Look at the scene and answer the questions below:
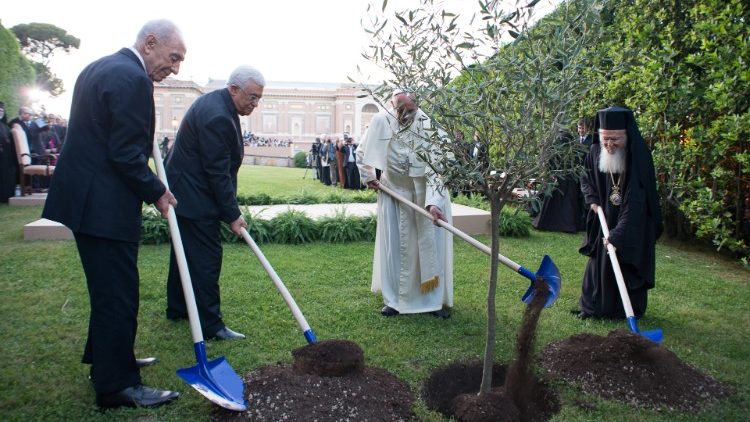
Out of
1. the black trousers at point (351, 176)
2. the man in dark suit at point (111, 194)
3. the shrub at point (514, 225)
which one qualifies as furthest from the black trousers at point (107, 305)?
the black trousers at point (351, 176)

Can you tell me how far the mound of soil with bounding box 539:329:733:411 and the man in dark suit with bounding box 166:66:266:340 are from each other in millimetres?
2505

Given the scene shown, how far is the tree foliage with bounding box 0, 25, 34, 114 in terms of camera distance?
1456cm

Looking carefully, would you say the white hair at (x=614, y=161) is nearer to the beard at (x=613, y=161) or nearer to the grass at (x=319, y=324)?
the beard at (x=613, y=161)

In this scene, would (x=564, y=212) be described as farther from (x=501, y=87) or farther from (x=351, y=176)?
(x=351, y=176)

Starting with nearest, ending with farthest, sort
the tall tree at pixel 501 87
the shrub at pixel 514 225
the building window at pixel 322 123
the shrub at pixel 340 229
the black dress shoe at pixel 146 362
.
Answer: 1. the tall tree at pixel 501 87
2. the black dress shoe at pixel 146 362
3. the shrub at pixel 340 229
4. the shrub at pixel 514 225
5. the building window at pixel 322 123

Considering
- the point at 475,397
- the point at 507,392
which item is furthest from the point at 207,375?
the point at 507,392

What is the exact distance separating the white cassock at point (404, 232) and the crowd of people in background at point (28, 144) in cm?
1024

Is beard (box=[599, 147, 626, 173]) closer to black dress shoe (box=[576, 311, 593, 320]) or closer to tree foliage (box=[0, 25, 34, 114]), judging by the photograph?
black dress shoe (box=[576, 311, 593, 320])

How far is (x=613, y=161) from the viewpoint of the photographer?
459cm

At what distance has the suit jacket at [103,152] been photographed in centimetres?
281

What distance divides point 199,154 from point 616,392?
336cm

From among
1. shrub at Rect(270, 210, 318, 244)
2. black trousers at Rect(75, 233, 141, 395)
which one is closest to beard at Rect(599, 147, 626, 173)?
black trousers at Rect(75, 233, 141, 395)

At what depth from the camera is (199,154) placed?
4.06 m

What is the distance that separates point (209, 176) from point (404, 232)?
182 cm
